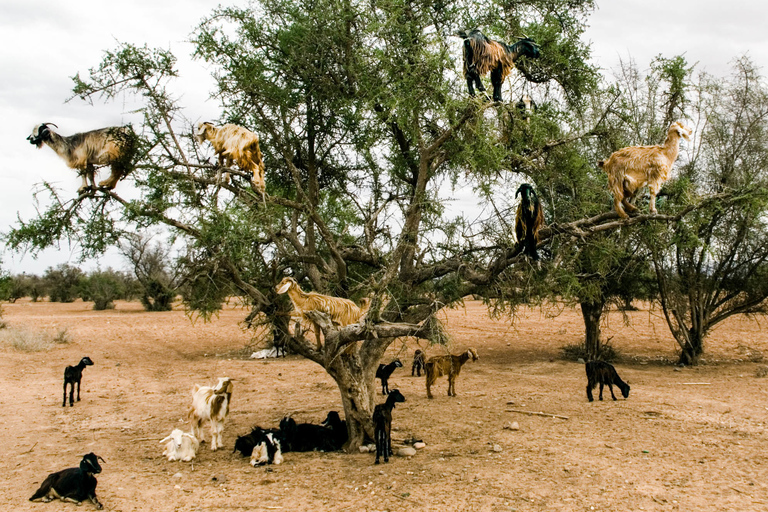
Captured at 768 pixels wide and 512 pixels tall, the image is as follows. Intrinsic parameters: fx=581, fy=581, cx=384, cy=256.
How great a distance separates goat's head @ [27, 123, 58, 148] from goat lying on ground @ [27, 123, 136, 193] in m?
0.06

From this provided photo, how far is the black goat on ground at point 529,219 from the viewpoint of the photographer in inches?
239

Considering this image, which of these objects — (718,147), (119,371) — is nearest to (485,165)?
(718,147)

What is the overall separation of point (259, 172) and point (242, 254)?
960 mm

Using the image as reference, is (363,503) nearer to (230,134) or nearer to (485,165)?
(485,165)

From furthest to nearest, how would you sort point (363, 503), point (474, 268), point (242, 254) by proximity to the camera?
point (474, 268) < point (242, 254) < point (363, 503)

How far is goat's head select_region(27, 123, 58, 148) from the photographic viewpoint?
6.80 metres

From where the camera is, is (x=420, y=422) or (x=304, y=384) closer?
(x=420, y=422)

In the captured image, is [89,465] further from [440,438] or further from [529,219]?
[529,219]

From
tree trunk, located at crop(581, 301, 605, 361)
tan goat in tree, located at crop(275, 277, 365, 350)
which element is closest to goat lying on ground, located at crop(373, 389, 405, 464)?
tan goat in tree, located at crop(275, 277, 365, 350)

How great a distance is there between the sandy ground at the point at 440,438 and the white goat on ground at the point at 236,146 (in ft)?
9.26

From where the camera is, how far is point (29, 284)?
149ft

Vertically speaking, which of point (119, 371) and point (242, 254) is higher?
point (242, 254)

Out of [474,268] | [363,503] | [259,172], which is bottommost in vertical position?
[363,503]

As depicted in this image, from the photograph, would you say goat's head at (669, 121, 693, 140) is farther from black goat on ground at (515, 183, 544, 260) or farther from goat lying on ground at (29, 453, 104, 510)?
goat lying on ground at (29, 453, 104, 510)
